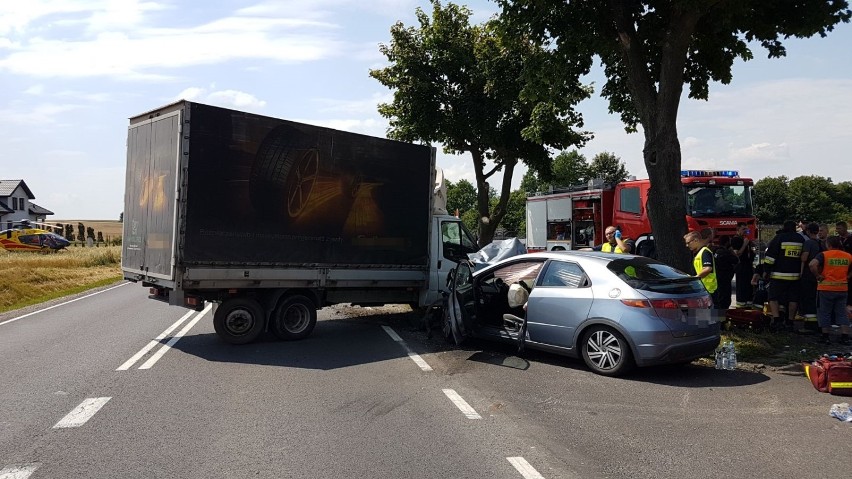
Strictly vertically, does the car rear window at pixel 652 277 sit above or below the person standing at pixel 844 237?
below

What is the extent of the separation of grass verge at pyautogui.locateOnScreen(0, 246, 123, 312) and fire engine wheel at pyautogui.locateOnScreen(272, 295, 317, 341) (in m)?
11.7

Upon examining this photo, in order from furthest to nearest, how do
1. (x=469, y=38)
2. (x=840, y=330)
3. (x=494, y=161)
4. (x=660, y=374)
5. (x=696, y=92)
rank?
1. (x=494, y=161)
2. (x=469, y=38)
3. (x=696, y=92)
4. (x=840, y=330)
5. (x=660, y=374)

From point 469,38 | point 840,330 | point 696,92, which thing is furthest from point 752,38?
point 469,38

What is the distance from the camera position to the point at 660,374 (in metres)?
7.46

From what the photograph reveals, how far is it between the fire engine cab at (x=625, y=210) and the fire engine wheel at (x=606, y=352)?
26.0 ft

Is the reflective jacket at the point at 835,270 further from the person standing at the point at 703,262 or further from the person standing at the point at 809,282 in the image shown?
the person standing at the point at 703,262

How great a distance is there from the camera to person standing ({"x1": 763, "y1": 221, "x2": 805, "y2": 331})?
1005 cm

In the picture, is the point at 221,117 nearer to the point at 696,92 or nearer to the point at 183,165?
the point at 183,165

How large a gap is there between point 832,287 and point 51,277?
1041 inches

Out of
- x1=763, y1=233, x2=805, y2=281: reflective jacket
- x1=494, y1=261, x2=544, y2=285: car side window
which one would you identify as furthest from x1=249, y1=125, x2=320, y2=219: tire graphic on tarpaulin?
x1=763, y1=233, x2=805, y2=281: reflective jacket

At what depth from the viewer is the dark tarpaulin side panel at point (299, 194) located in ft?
28.0

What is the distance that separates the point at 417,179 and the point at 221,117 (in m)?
3.59

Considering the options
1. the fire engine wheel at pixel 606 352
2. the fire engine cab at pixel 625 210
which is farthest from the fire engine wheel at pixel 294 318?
the fire engine cab at pixel 625 210

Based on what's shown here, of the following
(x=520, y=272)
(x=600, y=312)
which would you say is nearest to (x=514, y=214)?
(x=520, y=272)
